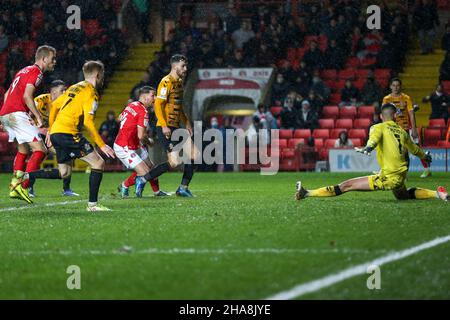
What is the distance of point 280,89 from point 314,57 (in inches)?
59.8

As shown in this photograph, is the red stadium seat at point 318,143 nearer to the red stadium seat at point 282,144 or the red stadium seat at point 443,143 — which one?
the red stadium seat at point 282,144

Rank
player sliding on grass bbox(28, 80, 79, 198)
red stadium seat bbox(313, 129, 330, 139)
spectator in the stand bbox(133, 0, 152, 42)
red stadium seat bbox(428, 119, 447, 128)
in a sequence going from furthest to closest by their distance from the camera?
spectator in the stand bbox(133, 0, 152, 42), red stadium seat bbox(313, 129, 330, 139), red stadium seat bbox(428, 119, 447, 128), player sliding on grass bbox(28, 80, 79, 198)

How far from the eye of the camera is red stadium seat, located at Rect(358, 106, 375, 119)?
29359 mm

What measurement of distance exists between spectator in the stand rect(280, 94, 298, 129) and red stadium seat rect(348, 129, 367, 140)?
1584 mm

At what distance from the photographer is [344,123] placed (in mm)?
29297

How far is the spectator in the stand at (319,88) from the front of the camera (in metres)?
29.7

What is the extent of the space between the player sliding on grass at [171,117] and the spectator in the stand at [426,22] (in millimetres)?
16254

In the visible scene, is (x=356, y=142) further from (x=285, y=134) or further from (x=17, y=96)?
(x=17, y=96)

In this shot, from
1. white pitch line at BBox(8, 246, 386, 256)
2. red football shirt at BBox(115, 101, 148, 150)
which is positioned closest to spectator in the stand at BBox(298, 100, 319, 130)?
red football shirt at BBox(115, 101, 148, 150)

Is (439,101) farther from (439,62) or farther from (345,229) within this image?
(345,229)

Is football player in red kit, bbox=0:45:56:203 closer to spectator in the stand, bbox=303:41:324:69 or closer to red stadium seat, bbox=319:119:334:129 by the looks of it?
red stadium seat, bbox=319:119:334:129

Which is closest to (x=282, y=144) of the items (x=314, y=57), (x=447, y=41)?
(x=314, y=57)

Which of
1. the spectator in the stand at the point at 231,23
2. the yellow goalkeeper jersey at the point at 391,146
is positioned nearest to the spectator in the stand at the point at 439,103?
the spectator in the stand at the point at 231,23
